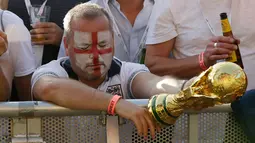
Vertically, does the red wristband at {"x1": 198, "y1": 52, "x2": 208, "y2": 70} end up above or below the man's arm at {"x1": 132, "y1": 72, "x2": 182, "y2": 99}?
below

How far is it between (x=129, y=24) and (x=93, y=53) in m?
1.00

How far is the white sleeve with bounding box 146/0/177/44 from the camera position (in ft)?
10.8

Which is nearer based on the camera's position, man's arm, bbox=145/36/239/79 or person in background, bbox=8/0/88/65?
man's arm, bbox=145/36/239/79

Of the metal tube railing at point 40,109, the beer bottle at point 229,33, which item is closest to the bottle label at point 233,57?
the beer bottle at point 229,33

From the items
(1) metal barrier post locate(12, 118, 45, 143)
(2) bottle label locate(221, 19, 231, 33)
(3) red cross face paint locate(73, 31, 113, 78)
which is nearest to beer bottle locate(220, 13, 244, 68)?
(2) bottle label locate(221, 19, 231, 33)

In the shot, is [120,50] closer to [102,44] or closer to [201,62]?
[201,62]

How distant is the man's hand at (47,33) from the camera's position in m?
3.55

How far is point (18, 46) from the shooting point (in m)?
3.19

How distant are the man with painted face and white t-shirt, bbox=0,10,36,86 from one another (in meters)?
0.37

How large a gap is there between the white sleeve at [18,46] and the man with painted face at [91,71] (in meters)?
0.37

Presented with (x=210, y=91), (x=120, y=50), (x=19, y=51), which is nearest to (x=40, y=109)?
(x=210, y=91)

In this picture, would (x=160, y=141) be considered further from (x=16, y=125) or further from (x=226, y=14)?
(x=226, y=14)

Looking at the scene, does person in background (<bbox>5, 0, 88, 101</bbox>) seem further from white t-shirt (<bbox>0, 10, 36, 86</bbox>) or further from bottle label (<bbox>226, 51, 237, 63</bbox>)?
bottle label (<bbox>226, 51, 237, 63</bbox>)

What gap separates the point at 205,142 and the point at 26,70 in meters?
1.23
